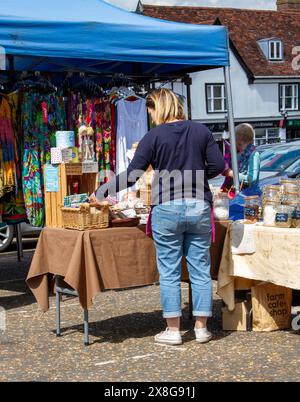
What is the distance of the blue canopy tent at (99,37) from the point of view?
6270 mm

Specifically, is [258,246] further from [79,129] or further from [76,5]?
[76,5]

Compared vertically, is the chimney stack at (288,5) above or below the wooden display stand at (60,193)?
above

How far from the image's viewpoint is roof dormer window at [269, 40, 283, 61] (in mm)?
40306

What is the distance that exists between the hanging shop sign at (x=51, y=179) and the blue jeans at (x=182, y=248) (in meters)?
1.31

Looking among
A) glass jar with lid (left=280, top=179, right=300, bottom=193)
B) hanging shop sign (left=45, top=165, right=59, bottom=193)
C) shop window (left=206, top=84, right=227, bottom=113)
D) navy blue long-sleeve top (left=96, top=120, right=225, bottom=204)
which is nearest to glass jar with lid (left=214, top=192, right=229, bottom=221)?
glass jar with lid (left=280, top=179, right=300, bottom=193)

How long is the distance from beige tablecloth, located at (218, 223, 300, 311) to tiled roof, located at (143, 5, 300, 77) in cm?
3337

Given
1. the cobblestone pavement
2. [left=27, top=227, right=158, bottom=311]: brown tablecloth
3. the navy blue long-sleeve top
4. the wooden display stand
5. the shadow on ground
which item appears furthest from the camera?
the wooden display stand

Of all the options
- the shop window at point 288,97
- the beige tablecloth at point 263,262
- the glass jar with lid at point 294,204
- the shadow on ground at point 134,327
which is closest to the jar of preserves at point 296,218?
the glass jar with lid at point 294,204

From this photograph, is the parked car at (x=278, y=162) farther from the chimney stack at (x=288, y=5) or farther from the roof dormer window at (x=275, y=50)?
the chimney stack at (x=288, y=5)

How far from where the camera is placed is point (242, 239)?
18.8 feet

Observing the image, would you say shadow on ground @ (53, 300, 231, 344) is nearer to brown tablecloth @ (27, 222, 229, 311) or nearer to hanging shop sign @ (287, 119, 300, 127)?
brown tablecloth @ (27, 222, 229, 311)

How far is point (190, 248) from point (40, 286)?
Result: 1.24 meters

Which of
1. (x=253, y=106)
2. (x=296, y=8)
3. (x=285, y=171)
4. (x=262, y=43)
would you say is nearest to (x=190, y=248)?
(x=285, y=171)

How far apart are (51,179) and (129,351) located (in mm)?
1773
